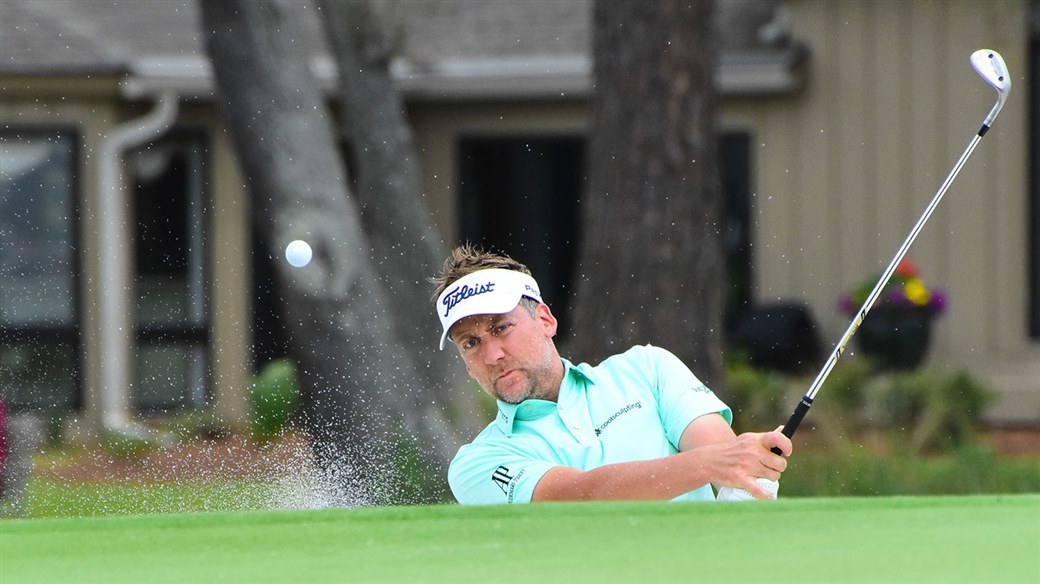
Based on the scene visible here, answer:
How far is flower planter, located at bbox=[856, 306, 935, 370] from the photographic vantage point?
32.5 ft

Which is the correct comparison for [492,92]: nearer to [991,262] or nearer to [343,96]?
[343,96]

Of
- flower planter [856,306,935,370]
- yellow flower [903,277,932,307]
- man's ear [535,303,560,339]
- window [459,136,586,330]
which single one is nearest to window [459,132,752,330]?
window [459,136,586,330]

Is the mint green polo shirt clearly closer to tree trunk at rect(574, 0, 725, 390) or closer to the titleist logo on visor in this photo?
the titleist logo on visor

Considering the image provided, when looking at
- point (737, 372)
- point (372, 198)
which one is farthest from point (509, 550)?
point (737, 372)

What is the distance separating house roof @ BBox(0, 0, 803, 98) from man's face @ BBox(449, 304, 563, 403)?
6.30m

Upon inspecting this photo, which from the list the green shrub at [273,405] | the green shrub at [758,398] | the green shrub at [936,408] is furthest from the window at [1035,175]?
the green shrub at [273,405]

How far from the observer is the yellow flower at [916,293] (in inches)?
392

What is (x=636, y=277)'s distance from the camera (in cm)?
729

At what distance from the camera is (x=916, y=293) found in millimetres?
10000

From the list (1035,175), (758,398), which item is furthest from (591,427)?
(1035,175)

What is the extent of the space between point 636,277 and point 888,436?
194 centimetres

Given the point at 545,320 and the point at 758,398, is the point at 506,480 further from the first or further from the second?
the point at 758,398

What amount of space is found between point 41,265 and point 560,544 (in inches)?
348

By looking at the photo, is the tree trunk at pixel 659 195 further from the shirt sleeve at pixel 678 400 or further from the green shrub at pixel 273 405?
the shirt sleeve at pixel 678 400
